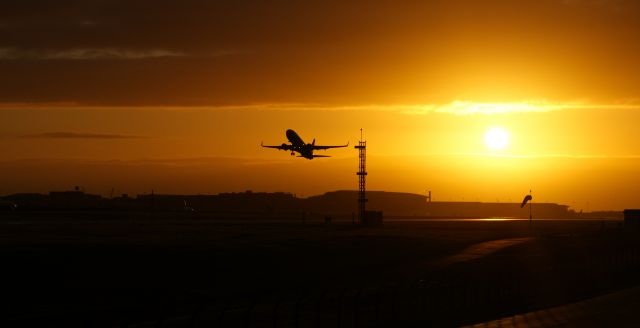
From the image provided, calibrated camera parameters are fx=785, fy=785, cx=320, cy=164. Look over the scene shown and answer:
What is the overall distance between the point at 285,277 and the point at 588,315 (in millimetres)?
19768

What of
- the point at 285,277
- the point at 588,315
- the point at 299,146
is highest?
the point at 299,146

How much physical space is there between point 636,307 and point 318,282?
18.0 meters

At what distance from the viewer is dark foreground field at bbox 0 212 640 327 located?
34094 mm

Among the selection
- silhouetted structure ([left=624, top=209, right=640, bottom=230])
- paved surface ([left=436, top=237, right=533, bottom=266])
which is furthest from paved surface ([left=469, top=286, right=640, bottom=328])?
silhouetted structure ([left=624, top=209, right=640, bottom=230])

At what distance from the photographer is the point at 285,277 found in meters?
50.2

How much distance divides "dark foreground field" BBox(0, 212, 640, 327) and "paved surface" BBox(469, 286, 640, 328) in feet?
4.87

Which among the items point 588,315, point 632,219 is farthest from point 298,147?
point 588,315

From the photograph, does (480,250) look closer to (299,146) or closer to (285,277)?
(285,277)

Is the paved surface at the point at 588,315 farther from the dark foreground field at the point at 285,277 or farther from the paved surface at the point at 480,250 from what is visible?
the paved surface at the point at 480,250

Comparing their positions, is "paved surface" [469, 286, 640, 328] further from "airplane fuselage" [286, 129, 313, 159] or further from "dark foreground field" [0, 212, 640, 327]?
"airplane fuselage" [286, 129, 313, 159]

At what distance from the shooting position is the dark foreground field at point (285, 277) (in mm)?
34094

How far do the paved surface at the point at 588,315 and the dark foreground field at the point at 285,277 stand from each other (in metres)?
1.48

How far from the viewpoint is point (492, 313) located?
121 ft

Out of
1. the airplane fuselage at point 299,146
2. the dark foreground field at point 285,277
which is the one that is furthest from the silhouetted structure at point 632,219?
the airplane fuselage at point 299,146
